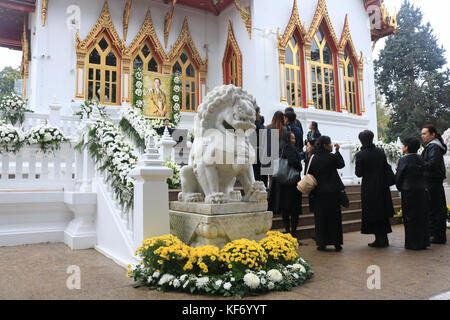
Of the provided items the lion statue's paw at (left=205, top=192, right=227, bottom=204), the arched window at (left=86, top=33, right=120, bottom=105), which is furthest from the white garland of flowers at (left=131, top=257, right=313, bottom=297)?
the arched window at (left=86, top=33, right=120, bottom=105)

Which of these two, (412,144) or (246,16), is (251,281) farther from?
(246,16)

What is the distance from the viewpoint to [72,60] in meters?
10.4

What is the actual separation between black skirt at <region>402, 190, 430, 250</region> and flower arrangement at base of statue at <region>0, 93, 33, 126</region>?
26.1ft

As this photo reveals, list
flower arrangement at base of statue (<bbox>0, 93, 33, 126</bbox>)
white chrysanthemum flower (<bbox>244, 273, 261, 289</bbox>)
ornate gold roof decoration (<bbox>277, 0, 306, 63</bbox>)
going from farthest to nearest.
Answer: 1. ornate gold roof decoration (<bbox>277, 0, 306, 63</bbox>)
2. flower arrangement at base of statue (<bbox>0, 93, 33, 126</bbox>)
3. white chrysanthemum flower (<bbox>244, 273, 261, 289</bbox>)

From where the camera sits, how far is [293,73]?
11.7m

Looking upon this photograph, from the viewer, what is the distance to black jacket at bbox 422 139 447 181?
15.9 ft

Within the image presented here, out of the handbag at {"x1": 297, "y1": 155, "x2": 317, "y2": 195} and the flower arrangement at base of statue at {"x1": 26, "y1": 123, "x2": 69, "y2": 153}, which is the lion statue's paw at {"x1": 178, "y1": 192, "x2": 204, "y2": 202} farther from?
the flower arrangement at base of statue at {"x1": 26, "y1": 123, "x2": 69, "y2": 153}

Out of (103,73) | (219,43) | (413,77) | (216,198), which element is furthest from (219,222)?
(413,77)

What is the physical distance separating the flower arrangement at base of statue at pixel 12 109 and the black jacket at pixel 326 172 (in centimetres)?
674

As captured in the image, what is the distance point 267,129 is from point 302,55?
26.2 feet

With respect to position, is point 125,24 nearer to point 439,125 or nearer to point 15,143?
point 15,143

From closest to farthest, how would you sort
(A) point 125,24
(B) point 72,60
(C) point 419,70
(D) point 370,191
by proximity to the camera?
(D) point 370,191 → (B) point 72,60 → (A) point 125,24 → (C) point 419,70

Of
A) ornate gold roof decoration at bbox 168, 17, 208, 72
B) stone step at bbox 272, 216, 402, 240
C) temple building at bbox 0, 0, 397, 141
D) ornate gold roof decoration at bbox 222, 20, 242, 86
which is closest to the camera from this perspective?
stone step at bbox 272, 216, 402, 240
